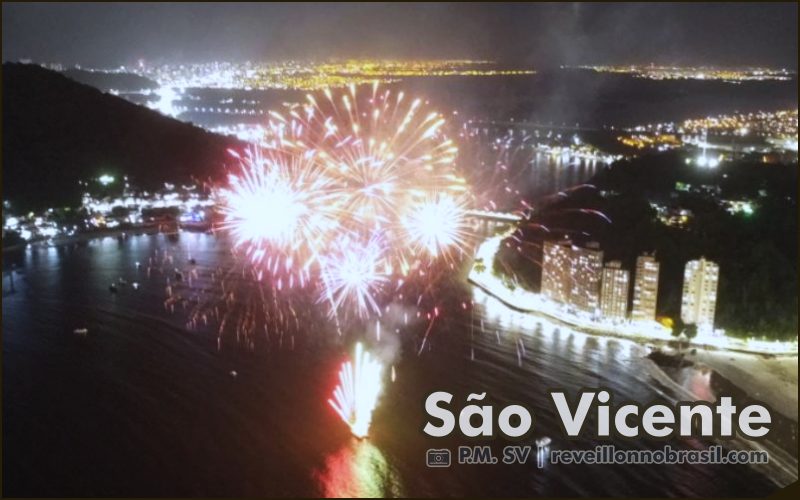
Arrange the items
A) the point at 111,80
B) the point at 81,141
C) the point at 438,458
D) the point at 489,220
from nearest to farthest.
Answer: the point at 438,458 → the point at 489,220 → the point at 81,141 → the point at 111,80

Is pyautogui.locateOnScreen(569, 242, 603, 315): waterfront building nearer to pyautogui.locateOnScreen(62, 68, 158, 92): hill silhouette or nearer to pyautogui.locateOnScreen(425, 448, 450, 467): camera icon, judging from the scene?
pyautogui.locateOnScreen(425, 448, 450, 467): camera icon

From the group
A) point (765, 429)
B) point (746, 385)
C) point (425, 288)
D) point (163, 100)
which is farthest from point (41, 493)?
point (163, 100)

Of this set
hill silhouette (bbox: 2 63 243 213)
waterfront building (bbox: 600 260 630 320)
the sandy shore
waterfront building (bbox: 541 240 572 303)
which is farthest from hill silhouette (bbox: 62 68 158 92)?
the sandy shore

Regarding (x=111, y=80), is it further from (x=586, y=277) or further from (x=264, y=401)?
(x=264, y=401)

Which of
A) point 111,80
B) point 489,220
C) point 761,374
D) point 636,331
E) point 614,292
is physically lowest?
point 761,374

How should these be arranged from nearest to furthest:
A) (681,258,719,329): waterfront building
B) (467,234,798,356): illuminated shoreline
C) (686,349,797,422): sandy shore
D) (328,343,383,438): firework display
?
(328,343,383,438): firework display
(686,349,797,422): sandy shore
(467,234,798,356): illuminated shoreline
(681,258,719,329): waterfront building

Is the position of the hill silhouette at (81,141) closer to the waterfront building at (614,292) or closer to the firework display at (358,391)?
the firework display at (358,391)

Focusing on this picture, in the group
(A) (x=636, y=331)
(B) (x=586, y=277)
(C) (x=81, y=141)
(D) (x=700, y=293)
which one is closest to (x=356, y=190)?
(B) (x=586, y=277)

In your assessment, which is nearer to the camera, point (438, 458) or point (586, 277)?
point (438, 458)
